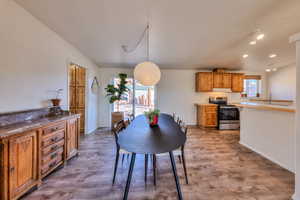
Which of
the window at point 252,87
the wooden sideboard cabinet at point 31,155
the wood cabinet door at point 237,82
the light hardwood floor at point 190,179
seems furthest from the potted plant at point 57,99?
the window at point 252,87

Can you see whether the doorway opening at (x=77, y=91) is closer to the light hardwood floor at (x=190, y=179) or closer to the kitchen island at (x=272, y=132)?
the light hardwood floor at (x=190, y=179)

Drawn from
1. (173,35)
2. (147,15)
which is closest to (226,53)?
(173,35)

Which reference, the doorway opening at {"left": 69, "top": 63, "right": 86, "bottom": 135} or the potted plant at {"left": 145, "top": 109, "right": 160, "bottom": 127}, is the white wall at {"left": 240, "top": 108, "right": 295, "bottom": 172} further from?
the doorway opening at {"left": 69, "top": 63, "right": 86, "bottom": 135}

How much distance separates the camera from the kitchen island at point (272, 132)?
2227 mm

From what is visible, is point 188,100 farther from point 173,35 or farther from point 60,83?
point 60,83

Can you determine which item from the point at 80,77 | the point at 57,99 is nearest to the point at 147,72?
the point at 57,99

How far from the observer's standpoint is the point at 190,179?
1.96 m

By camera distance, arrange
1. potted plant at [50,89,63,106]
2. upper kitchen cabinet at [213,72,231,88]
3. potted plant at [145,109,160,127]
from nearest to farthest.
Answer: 1. potted plant at [145,109,160,127]
2. potted plant at [50,89,63,106]
3. upper kitchen cabinet at [213,72,231,88]

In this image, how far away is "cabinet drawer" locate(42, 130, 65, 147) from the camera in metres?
1.82

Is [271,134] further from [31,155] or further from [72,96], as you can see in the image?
[72,96]

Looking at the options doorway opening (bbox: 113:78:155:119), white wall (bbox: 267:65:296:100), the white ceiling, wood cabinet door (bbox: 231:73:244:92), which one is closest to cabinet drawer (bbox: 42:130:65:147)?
the white ceiling

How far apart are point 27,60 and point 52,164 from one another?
1628 mm

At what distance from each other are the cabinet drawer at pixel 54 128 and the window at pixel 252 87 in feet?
22.8

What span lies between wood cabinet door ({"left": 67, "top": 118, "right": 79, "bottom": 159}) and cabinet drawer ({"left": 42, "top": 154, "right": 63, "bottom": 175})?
209 millimetres
